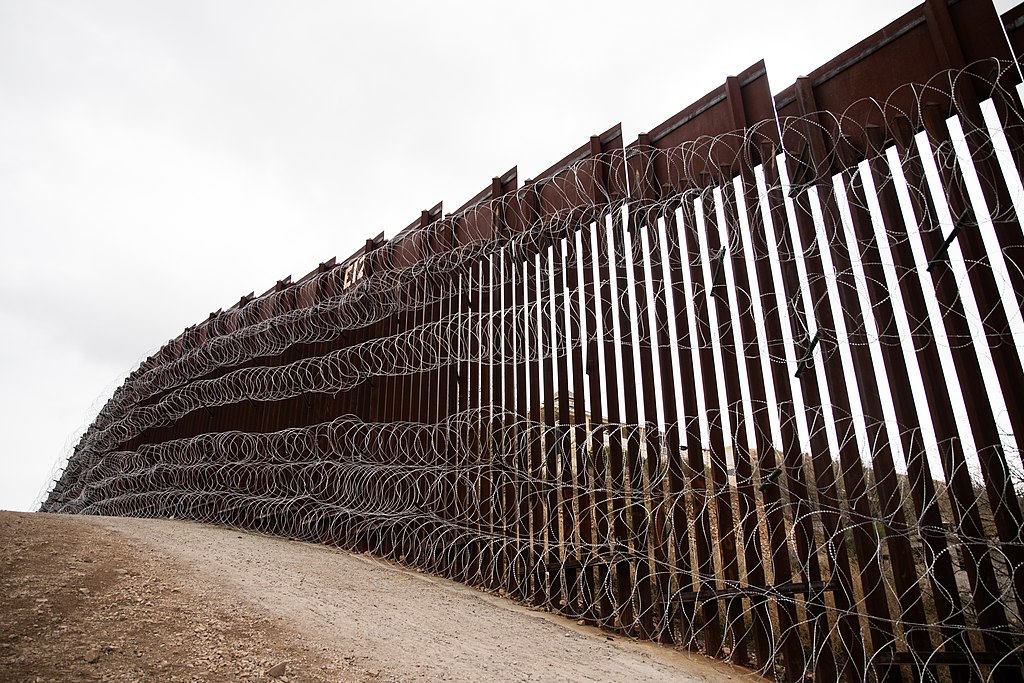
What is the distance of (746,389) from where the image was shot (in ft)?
11.5

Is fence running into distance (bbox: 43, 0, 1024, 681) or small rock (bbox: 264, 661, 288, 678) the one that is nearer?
small rock (bbox: 264, 661, 288, 678)

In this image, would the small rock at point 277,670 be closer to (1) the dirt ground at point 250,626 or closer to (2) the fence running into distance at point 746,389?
(1) the dirt ground at point 250,626

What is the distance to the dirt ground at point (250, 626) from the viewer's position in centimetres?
228

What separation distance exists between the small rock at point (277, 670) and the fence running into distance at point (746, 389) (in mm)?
2096

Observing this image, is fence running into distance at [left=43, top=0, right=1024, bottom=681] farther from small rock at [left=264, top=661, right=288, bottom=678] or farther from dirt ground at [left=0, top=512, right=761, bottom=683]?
small rock at [left=264, top=661, right=288, bottom=678]

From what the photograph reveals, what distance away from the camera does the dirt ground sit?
2.28 m

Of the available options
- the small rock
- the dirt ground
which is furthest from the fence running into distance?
the small rock

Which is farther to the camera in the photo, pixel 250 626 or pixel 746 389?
pixel 746 389

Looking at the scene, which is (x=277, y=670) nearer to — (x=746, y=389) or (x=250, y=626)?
(x=250, y=626)

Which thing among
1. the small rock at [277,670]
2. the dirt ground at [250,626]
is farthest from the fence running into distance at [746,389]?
the small rock at [277,670]

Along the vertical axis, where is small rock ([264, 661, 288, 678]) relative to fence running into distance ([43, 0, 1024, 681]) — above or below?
below

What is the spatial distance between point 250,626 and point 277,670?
21.9 inches

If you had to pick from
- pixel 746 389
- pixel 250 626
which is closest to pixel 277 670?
pixel 250 626

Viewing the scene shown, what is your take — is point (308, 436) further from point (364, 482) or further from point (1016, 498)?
point (1016, 498)
